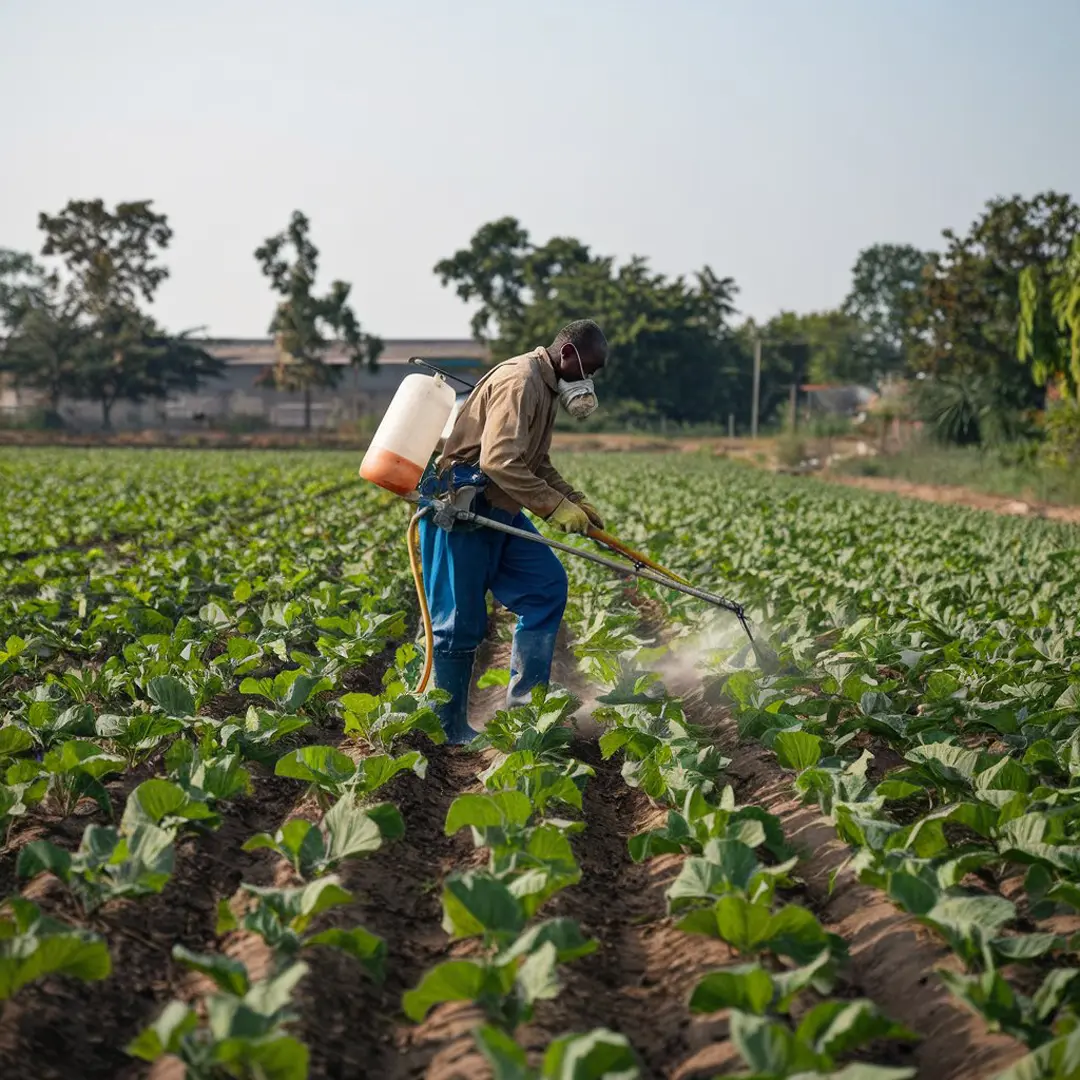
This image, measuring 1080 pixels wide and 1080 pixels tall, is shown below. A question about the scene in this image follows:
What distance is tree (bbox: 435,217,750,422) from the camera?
5638 centimetres

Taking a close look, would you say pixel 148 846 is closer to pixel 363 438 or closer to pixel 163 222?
pixel 363 438

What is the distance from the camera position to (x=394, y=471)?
219 inches

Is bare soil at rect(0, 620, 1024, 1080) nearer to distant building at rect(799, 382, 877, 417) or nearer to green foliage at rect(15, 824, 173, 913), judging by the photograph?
green foliage at rect(15, 824, 173, 913)

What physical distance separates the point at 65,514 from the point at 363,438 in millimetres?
33144

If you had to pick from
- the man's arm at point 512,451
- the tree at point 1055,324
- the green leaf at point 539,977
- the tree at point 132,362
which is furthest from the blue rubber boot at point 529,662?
the tree at point 132,362

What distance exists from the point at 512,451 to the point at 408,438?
1.64ft

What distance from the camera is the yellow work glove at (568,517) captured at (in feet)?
18.3

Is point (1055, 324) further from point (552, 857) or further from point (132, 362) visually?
point (132, 362)

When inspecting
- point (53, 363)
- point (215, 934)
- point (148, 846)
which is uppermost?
point (53, 363)

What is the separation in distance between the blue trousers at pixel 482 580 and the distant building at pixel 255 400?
151ft

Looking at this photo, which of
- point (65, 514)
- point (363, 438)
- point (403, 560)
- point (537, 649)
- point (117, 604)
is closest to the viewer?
point (537, 649)

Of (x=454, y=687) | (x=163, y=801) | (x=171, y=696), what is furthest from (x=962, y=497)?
(x=163, y=801)

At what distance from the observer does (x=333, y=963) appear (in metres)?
3.28

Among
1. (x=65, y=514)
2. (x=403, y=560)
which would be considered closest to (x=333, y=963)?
(x=403, y=560)
